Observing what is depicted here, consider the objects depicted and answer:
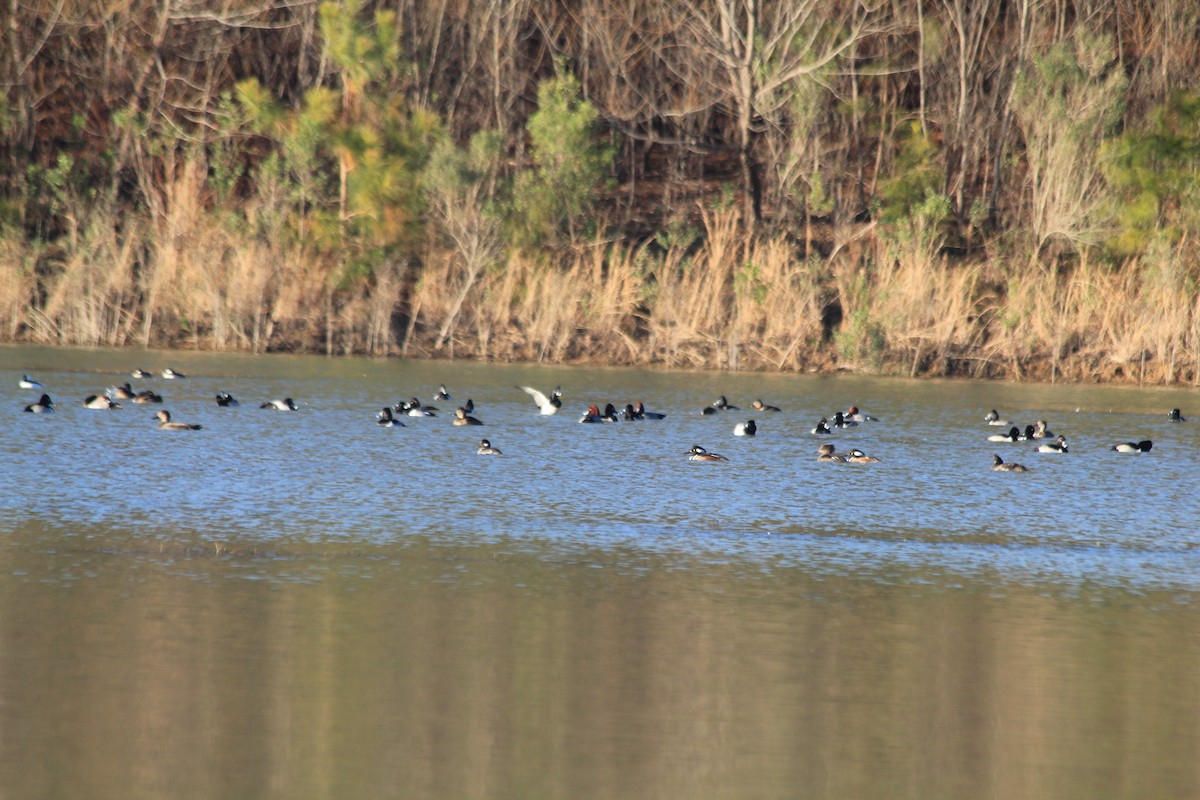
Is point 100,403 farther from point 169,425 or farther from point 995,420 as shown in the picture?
A: point 995,420

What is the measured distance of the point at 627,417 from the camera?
21156mm

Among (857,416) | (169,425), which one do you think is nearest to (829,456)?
(857,416)

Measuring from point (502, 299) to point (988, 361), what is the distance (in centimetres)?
936

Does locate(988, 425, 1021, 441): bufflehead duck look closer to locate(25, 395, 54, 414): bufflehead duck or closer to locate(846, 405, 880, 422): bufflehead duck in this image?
locate(846, 405, 880, 422): bufflehead duck

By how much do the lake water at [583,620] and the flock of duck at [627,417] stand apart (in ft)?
1.12

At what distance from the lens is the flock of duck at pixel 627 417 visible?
17.7m

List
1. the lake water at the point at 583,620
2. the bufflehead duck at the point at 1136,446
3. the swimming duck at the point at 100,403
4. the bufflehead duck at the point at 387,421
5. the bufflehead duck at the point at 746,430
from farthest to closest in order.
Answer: the swimming duck at the point at 100,403 < the bufflehead duck at the point at 387,421 < the bufflehead duck at the point at 746,430 < the bufflehead duck at the point at 1136,446 < the lake water at the point at 583,620

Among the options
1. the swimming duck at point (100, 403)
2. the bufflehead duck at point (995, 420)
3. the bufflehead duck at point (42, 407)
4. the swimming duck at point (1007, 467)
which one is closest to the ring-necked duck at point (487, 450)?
the swimming duck at point (1007, 467)

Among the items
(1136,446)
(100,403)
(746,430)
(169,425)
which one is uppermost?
(1136,446)

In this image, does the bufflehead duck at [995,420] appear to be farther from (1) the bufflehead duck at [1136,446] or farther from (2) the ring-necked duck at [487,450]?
(2) the ring-necked duck at [487,450]

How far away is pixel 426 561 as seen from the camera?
11.3 m

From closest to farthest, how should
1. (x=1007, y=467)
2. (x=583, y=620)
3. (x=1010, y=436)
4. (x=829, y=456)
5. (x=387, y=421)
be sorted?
(x=583, y=620)
(x=1007, y=467)
(x=829, y=456)
(x=1010, y=436)
(x=387, y=421)

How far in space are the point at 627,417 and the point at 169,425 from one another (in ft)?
19.5

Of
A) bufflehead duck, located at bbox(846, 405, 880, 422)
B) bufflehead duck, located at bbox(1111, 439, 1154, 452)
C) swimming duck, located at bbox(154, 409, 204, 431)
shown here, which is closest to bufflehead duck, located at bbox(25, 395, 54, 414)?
swimming duck, located at bbox(154, 409, 204, 431)
